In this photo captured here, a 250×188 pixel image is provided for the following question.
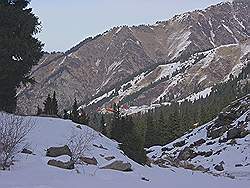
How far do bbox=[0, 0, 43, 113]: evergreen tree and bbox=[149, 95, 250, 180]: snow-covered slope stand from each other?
9.55 m

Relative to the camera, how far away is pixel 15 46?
20266mm

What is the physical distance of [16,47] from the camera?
2033 cm

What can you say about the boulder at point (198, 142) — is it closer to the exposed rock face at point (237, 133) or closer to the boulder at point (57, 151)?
the exposed rock face at point (237, 133)

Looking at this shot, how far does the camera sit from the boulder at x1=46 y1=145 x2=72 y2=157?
13250 mm

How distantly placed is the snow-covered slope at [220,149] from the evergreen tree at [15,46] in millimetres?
9550

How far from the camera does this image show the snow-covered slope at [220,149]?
29.8 metres

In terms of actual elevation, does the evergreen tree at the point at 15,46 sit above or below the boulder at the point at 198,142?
above

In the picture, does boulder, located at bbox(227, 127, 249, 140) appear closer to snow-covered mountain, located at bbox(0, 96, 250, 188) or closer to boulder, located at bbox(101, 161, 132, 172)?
snow-covered mountain, located at bbox(0, 96, 250, 188)

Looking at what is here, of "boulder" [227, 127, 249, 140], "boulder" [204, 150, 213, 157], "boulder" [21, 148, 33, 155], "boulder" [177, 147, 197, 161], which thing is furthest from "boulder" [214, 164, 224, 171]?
"boulder" [21, 148, 33, 155]

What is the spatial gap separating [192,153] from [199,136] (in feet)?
33.1

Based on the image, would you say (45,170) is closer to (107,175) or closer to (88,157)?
(107,175)

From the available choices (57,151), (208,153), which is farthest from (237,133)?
(57,151)

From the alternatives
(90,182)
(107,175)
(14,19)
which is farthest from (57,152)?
(14,19)

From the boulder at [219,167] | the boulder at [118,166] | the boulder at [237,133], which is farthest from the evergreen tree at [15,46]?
the boulder at [237,133]
